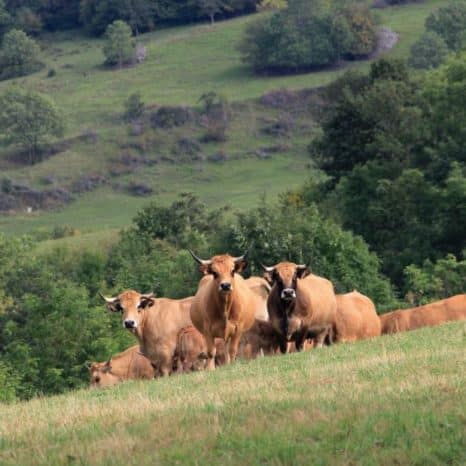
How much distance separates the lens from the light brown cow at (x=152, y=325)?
94.0 ft

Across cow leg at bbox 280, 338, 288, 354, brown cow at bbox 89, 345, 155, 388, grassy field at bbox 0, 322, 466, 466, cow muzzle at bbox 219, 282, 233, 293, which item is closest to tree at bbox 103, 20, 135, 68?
brown cow at bbox 89, 345, 155, 388

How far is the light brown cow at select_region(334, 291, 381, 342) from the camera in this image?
2888 centimetres

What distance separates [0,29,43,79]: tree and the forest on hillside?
245ft

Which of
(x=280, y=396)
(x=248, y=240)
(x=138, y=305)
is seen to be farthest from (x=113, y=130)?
(x=280, y=396)

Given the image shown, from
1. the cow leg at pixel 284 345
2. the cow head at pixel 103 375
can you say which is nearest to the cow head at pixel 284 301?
the cow leg at pixel 284 345

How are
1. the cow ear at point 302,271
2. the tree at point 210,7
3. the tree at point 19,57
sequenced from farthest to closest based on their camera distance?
the tree at point 210,7 < the tree at point 19,57 < the cow ear at point 302,271

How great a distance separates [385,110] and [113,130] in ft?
206

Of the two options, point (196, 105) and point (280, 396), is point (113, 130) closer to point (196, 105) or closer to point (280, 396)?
point (196, 105)

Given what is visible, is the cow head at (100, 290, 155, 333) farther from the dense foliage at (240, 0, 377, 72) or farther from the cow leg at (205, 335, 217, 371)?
the dense foliage at (240, 0, 377, 72)

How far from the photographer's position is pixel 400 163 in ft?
246

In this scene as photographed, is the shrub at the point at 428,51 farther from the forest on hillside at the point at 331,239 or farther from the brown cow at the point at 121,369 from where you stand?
the brown cow at the point at 121,369

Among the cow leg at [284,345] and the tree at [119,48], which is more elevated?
the cow leg at [284,345]

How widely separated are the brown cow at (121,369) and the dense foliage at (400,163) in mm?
33859

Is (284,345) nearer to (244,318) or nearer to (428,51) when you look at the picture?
(244,318)
